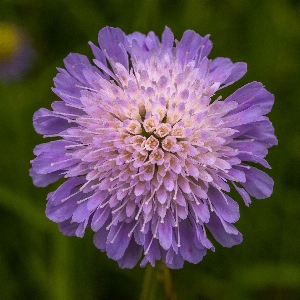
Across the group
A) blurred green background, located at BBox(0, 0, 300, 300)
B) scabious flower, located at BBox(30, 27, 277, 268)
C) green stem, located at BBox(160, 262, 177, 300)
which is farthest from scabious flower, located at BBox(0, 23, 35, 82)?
green stem, located at BBox(160, 262, 177, 300)

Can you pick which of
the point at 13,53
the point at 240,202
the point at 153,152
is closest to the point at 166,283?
the point at 153,152

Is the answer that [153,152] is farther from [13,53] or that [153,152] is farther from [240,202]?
[13,53]

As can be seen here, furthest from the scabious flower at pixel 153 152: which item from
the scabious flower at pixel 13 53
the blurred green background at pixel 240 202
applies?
the scabious flower at pixel 13 53

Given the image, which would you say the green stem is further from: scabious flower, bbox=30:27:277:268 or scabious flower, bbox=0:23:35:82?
scabious flower, bbox=0:23:35:82

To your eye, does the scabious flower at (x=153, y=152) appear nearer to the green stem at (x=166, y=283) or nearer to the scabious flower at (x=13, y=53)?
the green stem at (x=166, y=283)

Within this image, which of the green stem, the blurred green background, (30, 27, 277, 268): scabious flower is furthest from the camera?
the blurred green background

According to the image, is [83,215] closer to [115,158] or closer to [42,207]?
[115,158]
